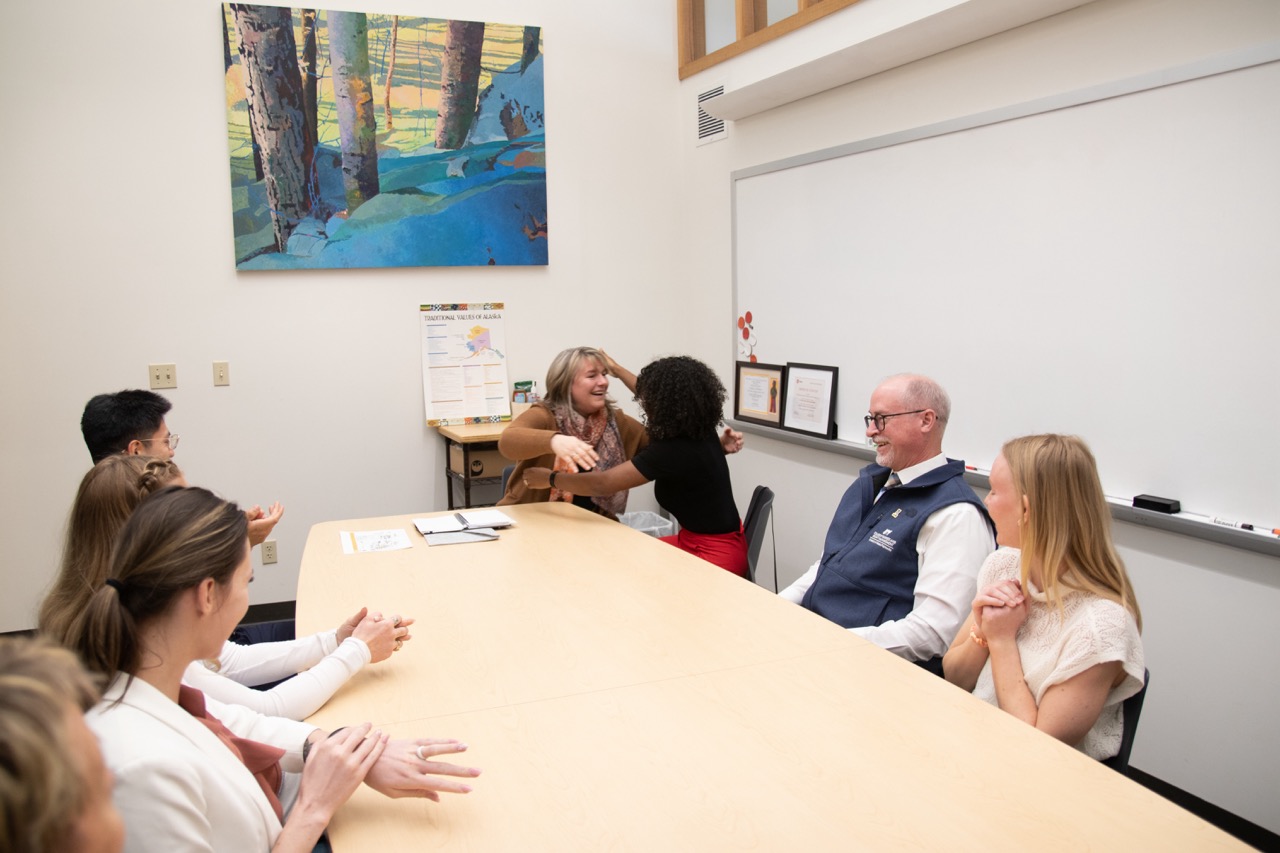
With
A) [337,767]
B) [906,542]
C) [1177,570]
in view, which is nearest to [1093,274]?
[1177,570]

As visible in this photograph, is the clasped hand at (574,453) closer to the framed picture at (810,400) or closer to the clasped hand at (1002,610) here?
the framed picture at (810,400)

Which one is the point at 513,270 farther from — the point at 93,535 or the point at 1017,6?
the point at 93,535

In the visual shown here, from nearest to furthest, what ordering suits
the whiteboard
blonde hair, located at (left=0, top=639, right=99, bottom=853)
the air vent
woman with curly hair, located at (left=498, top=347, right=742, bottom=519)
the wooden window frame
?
1. blonde hair, located at (left=0, top=639, right=99, bottom=853)
2. the whiteboard
3. woman with curly hair, located at (left=498, top=347, right=742, bottom=519)
4. the wooden window frame
5. the air vent

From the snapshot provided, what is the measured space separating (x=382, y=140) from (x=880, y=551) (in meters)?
3.28

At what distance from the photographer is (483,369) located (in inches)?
181

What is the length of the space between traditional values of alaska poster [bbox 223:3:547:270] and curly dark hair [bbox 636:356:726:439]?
6.27 feet

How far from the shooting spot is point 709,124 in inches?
182

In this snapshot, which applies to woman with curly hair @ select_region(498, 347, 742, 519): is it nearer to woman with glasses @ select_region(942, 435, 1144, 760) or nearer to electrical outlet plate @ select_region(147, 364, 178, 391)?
woman with glasses @ select_region(942, 435, 1144, 760)

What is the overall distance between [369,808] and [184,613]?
1.37 feet

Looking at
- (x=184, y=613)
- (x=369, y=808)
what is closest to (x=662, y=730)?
(x=369, y=808)

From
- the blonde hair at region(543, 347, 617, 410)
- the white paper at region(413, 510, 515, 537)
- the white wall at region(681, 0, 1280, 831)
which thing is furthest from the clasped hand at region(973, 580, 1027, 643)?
the blonde hair at region(543, 347, 617, 410)

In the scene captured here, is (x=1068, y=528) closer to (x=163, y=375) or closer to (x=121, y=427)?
(x=121, y=427)

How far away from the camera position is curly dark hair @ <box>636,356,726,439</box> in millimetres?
2914

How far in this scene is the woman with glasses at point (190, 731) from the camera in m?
1.04
